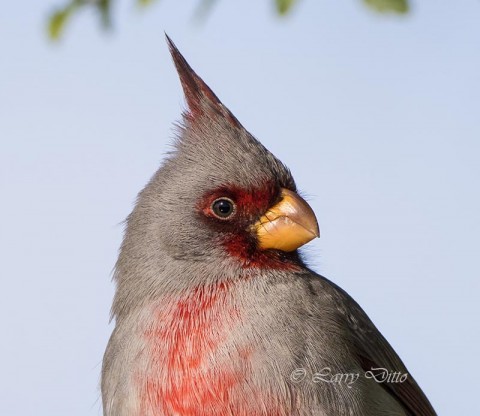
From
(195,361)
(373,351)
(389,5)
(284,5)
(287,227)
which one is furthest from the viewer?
(373,351)

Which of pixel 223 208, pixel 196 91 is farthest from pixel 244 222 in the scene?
pixel 196 91

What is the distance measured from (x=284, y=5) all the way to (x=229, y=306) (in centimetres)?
121

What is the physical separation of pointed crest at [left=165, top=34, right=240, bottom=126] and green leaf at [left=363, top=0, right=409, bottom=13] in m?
1.08

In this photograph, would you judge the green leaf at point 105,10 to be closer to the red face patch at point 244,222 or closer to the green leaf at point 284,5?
the green leaf at point 284,5

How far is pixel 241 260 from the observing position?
354 centimetres

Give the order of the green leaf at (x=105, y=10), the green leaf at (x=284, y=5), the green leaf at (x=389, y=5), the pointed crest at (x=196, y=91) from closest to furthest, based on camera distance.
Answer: the green leaf at (x=389, y=5) → the green leaf at (x=284, y=5) → the green leaf at (x=105, y=10) → the pointed crest at (x=196, y=91)

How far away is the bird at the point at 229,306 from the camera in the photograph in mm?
3203

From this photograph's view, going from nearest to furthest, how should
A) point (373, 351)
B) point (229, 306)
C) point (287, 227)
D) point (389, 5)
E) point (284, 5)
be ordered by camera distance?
point (389, 5), point (284, 5), point (229, 306), point (287, 227), point (373, 351)

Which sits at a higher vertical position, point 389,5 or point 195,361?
point 389,5

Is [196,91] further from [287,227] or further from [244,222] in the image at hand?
[287,227]

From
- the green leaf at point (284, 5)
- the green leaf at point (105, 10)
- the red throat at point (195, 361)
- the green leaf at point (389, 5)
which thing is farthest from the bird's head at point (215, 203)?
the green leaf at point (389, 5)

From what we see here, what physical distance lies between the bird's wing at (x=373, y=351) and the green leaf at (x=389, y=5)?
4.24 feet

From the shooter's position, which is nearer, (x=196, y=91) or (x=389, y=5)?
(x=389, y=5)

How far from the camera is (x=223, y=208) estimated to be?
3672mm
